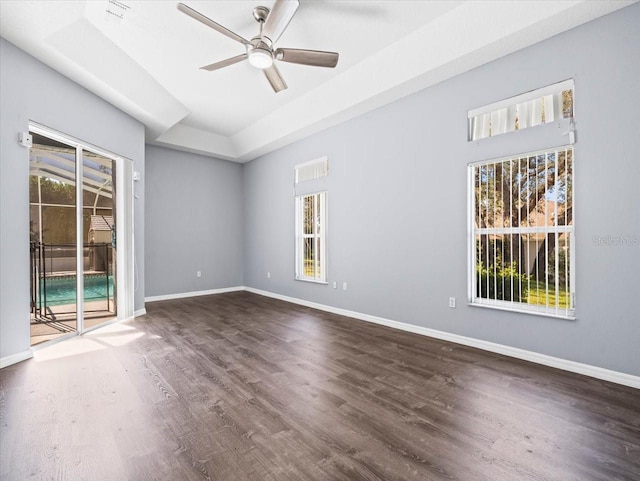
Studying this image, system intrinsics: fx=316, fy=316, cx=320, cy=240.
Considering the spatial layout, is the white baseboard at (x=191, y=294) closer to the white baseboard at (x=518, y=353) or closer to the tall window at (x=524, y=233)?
the white baseboard at (x=518, y=353)

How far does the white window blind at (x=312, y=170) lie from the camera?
18.1 feet

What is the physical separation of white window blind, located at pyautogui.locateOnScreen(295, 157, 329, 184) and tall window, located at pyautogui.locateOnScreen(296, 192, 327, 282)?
0.33m

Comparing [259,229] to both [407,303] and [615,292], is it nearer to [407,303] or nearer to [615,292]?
[407,303]

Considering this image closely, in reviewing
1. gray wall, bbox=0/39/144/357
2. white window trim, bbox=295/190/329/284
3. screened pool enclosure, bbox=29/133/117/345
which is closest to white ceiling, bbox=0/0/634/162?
gray wall, bbox=0/39/144/357

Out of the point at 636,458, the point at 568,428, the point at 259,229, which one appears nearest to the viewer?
the point at 636,458

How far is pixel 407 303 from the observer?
13.8 feet

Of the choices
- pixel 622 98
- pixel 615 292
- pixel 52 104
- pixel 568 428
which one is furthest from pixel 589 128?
pixel 52 104

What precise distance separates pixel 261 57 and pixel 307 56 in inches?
18.0

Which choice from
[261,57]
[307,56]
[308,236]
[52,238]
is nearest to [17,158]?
[52,238]

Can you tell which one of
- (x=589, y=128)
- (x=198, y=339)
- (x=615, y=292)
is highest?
(x=589, y=128)

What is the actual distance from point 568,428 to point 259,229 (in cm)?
617

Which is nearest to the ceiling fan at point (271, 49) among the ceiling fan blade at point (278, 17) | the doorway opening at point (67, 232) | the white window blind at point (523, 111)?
the ceiling fan blade at point (278, 17)

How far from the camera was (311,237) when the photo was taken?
5.94m

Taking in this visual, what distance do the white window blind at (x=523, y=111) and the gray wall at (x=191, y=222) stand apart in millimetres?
5539
